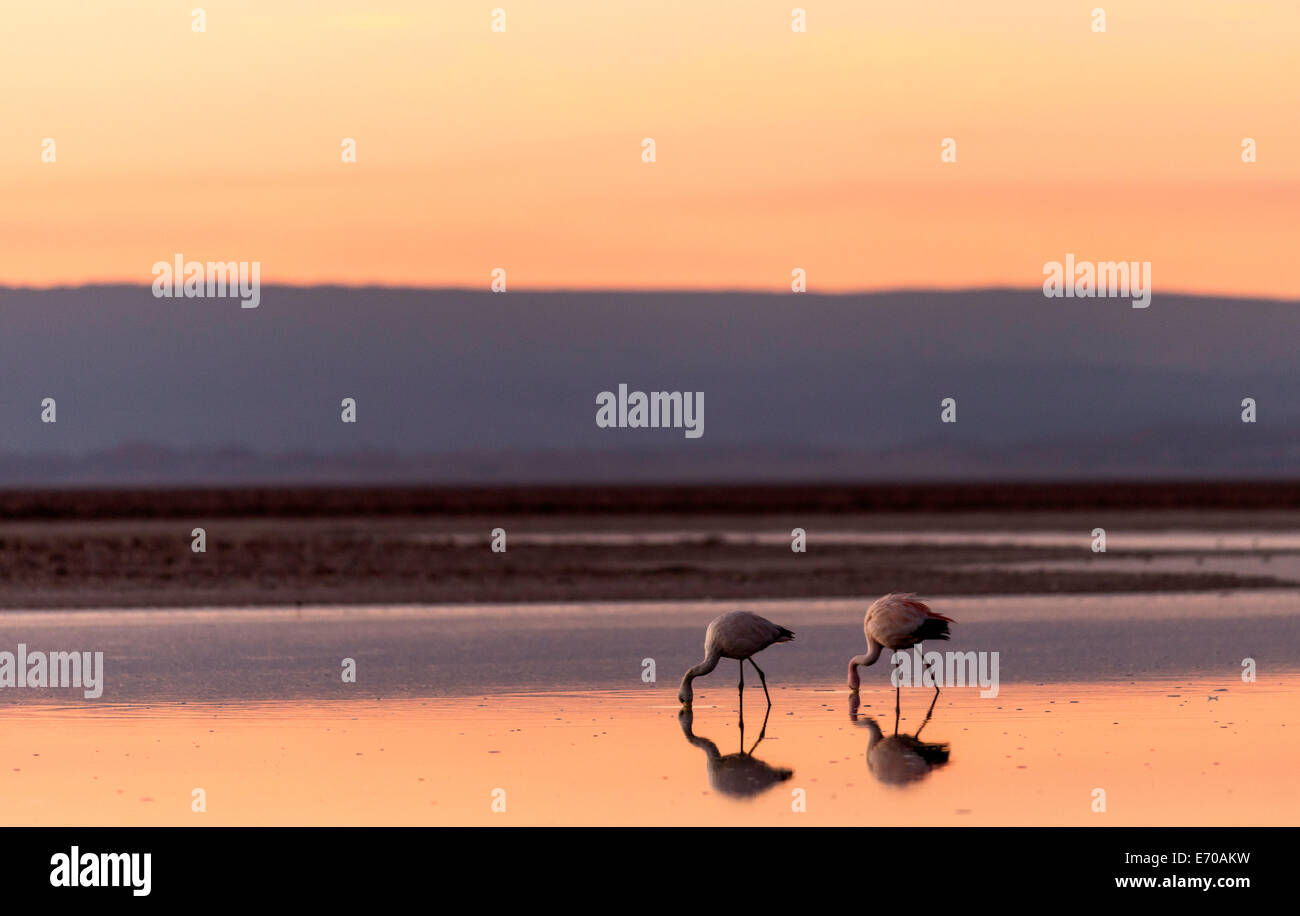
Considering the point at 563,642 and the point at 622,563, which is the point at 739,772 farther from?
the point at 622,563

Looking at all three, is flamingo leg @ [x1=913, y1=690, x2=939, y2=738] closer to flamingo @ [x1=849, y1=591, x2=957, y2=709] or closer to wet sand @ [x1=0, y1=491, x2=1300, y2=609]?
flamingo @ [x1=849, y1=591, x2=957, y2=709]

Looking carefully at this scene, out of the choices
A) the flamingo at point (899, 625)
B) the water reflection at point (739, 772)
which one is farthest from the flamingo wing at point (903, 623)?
the water reflection at point (739, 772)

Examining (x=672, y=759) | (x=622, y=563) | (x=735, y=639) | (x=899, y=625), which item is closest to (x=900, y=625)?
(x=899, y=625)

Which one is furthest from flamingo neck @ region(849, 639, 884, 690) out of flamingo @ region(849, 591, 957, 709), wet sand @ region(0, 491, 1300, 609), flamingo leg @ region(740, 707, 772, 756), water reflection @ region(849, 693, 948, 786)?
wet sand @ region(0, 491, 1300, 609)

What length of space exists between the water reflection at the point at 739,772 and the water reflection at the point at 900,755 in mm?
652

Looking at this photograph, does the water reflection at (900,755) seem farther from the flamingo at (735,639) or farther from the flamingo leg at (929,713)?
the flamingo at (735,639)

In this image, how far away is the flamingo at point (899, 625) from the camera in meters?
14.8

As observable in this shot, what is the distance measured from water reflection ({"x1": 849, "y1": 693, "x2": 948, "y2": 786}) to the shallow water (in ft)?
0.13

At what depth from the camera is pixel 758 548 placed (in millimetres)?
39188

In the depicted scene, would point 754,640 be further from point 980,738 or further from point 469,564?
point 469,564

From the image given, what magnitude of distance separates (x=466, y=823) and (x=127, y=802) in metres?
2.19

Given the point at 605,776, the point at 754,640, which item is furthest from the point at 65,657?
the point at 605,776

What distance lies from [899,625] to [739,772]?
12.2 ft

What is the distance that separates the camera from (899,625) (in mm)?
14797
